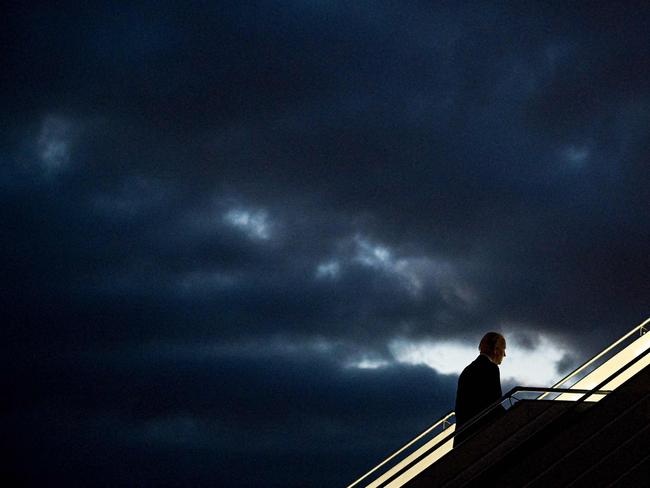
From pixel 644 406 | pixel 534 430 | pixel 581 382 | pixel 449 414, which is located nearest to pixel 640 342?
pixel 581 382

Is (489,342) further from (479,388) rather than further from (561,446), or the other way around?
(561,446)

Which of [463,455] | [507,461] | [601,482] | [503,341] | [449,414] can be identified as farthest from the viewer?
[449,414]

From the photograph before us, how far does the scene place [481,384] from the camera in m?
6.52

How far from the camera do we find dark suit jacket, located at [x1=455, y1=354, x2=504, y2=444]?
6508 millimetres

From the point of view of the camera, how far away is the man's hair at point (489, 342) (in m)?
6.58

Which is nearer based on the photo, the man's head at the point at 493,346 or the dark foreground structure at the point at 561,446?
the dark foreground structure at the point at 561,446

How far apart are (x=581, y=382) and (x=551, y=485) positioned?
3.92m

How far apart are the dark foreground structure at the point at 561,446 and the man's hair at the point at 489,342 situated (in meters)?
0.45

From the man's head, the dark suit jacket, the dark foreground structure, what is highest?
the man's head

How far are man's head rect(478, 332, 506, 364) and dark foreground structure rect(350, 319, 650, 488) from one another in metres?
0.39

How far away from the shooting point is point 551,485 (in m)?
4.91

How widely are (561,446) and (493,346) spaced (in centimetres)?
155

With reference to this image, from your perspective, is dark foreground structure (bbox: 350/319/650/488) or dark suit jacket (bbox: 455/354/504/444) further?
dark suit jacket (bbox: 455/354/504/444)

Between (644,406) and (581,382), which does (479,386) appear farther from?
(581,382)
